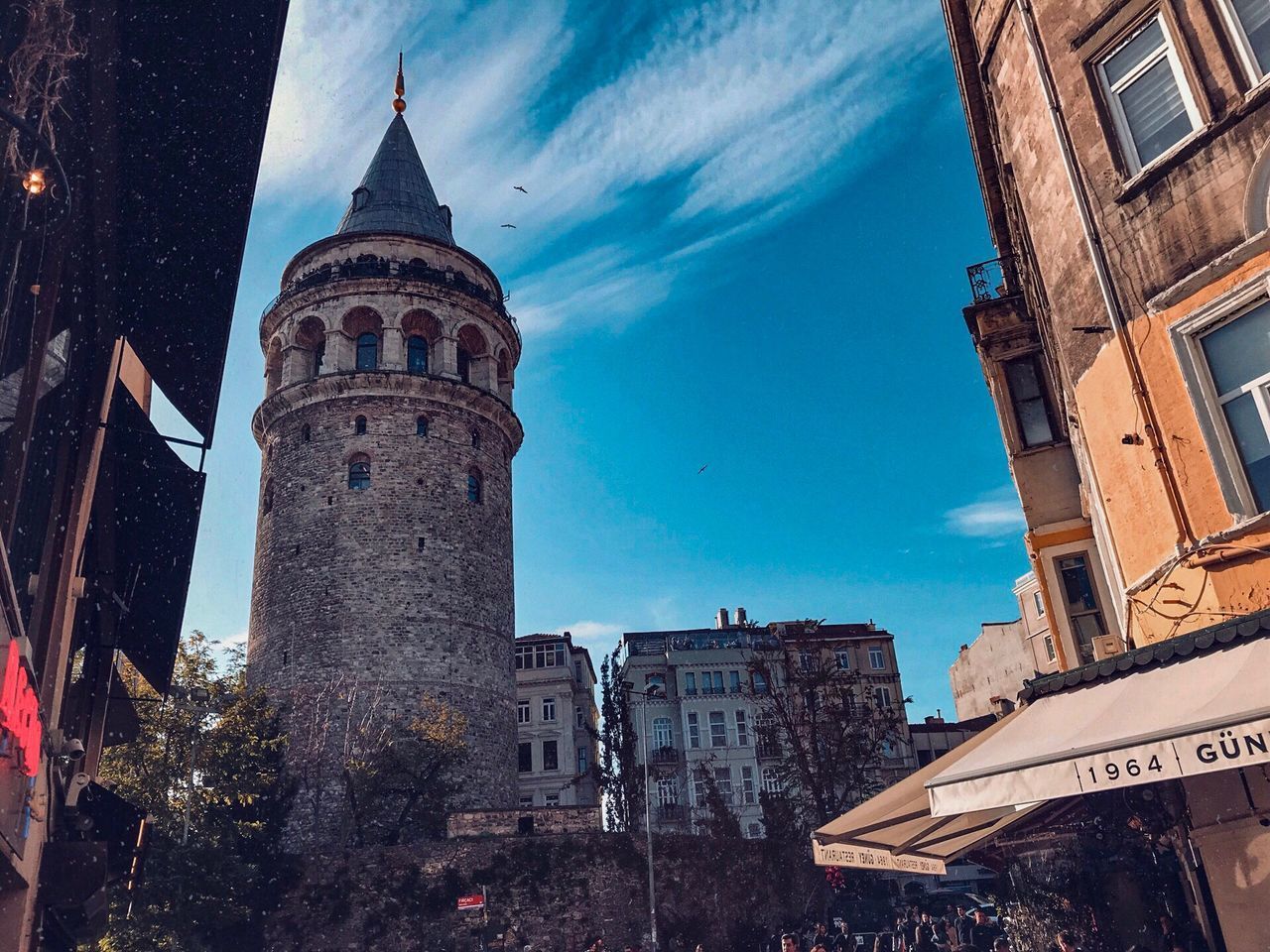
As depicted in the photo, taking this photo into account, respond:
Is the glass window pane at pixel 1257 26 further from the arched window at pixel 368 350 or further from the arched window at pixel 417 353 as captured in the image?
the arched window at pixel 368 350

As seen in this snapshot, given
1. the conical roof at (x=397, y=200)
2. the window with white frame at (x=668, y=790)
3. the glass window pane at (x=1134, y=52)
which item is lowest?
the window with white frame at (x=668, y=790)

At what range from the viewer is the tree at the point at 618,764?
102ft

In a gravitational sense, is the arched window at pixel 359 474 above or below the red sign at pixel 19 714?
above

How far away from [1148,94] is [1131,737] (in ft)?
16.4

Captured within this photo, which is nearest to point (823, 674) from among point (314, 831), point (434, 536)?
point (434, 536)

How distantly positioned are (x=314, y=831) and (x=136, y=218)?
23.3 meters

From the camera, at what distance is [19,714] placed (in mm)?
6082

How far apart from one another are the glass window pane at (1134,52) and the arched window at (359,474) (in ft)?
85.9

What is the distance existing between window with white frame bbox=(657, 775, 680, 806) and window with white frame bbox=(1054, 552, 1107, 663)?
3452cm

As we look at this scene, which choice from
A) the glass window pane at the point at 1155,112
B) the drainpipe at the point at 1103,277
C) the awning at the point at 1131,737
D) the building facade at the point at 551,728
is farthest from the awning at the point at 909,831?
the building facade at the point at 551,728

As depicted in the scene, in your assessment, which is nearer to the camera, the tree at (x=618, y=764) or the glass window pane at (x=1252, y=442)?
the glass window pane at (x=1252, y=442)

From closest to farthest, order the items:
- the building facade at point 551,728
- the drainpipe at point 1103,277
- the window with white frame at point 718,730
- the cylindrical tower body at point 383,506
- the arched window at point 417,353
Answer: the drainpipe at point 1103,277
the cylindrical tower body at point 383,506
the arched window at point 417,353
the window with white frame at point 718,730
the building facade at point 551,728

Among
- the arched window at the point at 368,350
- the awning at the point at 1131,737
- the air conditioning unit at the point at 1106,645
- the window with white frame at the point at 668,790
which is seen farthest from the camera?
the window with white frame at the point at 668,790

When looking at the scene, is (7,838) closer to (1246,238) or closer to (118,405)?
(118,405)
